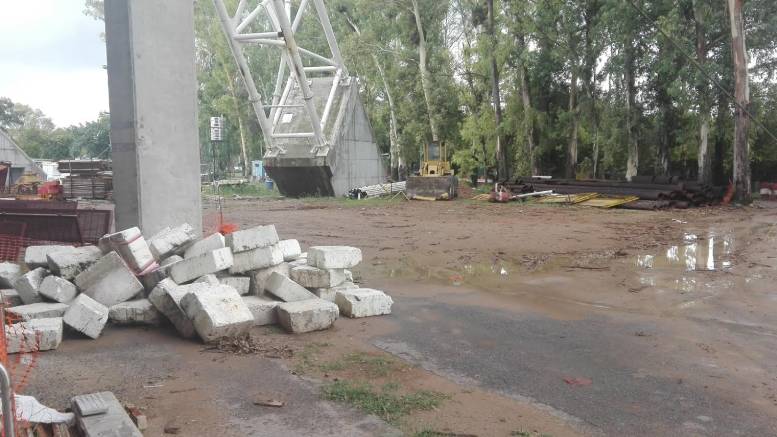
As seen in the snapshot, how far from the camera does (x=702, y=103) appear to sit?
23641 millimetres

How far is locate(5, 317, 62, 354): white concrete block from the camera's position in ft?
18.7

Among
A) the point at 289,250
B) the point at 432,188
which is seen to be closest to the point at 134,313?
the point at 289,250

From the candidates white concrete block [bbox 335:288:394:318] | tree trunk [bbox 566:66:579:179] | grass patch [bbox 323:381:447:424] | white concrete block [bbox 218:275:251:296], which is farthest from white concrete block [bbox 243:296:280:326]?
tree trunk [bbox 566:66:579:179]

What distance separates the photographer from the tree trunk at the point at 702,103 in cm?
2355

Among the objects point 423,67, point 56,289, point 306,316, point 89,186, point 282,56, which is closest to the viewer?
point 306,316

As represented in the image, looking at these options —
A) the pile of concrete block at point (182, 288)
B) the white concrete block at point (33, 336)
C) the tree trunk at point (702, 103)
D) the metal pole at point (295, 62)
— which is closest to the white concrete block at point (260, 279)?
the pile of concrete block at point (182, 288)

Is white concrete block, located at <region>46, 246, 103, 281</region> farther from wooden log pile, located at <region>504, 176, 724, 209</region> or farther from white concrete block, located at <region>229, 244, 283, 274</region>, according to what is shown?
wooden log pile, located at <region>504, 176, 724, 209</region>

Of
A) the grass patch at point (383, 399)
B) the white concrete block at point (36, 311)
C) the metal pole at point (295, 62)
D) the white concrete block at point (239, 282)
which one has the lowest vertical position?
the grass patch at point (383, 399)

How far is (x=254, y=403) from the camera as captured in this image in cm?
457

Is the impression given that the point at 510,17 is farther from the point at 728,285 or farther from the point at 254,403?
the point at 254,403

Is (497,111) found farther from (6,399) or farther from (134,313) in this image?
(6,399)

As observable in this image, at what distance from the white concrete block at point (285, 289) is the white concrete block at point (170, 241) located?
1.36 metres

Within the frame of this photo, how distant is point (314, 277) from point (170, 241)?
6.09ft

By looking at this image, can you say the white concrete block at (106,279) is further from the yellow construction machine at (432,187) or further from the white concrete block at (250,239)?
the yellow construction machine at (432,187)
